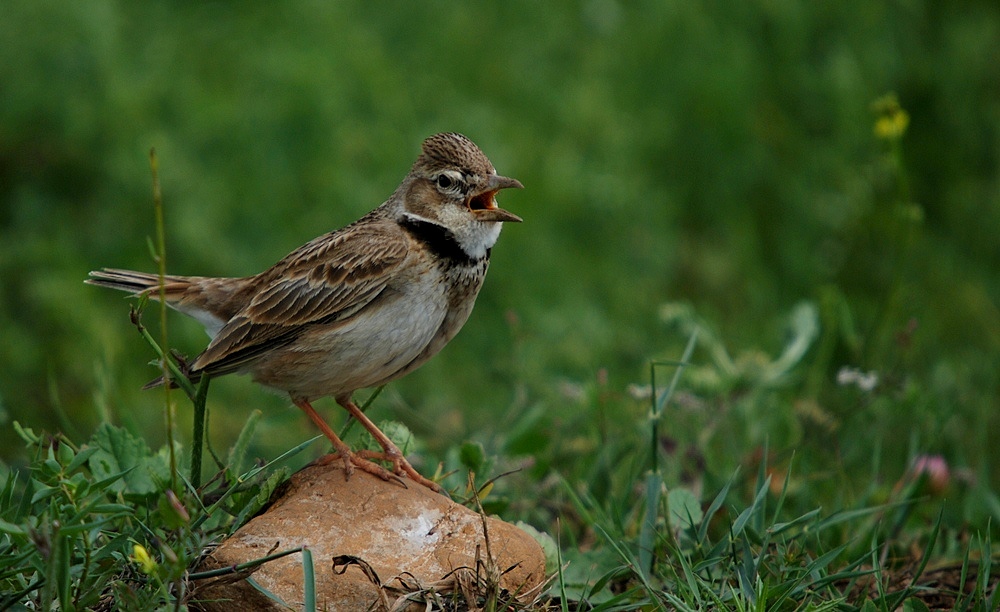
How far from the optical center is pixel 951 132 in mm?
10133

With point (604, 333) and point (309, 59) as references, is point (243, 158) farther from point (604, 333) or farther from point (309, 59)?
point (604, 333)

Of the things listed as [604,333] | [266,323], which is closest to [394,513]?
[266,323]

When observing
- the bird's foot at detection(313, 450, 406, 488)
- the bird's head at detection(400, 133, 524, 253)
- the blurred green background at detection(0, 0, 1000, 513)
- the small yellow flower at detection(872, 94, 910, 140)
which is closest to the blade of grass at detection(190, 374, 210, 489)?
the bird's foot at detection(313, 450, 406, 488)

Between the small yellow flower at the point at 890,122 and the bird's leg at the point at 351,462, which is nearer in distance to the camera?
the bird's leg at the point at 351,462

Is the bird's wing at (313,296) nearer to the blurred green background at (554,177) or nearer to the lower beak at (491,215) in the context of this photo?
the lower beak at (491,215)

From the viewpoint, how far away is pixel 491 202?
5.39 metres

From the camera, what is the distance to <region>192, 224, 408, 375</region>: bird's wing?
500 centimetres

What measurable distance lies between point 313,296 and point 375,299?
30 centimetres

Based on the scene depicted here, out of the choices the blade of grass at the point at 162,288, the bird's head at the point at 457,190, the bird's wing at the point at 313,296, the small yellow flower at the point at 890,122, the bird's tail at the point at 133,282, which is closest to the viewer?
the blade of grass at the point at 162,288

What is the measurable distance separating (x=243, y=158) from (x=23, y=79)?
5.18ft

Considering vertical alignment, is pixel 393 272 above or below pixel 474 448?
above

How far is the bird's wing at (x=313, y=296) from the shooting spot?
197 inches

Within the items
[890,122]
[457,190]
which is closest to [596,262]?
[890,122]

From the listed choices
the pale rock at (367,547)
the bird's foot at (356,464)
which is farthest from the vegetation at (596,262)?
the bird's foot at (356,464)
